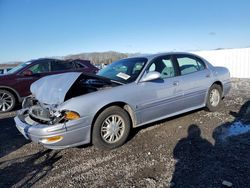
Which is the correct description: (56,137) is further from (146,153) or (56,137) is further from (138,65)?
(138,65)

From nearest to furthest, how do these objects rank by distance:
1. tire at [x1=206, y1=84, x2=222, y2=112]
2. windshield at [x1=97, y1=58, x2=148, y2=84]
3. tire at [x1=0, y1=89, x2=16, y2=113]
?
windshield at [x1=97, y1=58, x2=148, y2=84] → tire at [x1=206, y1=84, x2=222, y2=112] → tire at [x1=0, y1=89, x2=16, y2=113]

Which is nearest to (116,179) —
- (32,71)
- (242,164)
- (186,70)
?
(242,164)

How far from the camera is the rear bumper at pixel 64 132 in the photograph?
344 cm

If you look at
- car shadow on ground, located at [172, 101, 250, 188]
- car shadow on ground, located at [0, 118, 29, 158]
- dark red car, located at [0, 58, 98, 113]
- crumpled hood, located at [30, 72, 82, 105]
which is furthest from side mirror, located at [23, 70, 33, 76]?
car shadow on ground, located at [172, 101, 250, 188]

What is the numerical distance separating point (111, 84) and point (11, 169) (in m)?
2.09

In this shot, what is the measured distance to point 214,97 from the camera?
225 inches

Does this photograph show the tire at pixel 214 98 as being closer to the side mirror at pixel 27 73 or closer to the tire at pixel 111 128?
the tire at pixel 111 128

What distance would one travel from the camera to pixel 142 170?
321 cm

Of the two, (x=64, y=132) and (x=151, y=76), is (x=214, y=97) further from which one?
(x=64, y=132)

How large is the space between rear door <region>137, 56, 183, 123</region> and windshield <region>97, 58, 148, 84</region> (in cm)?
21

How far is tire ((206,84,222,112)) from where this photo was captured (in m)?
5.58

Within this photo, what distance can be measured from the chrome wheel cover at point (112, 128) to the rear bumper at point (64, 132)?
11.9 inches

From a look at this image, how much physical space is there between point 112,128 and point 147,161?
84 cm

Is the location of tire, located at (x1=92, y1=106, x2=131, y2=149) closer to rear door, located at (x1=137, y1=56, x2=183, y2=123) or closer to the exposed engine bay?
rear door, located at (x1=137, y1=56, x2=183, y2=123)
